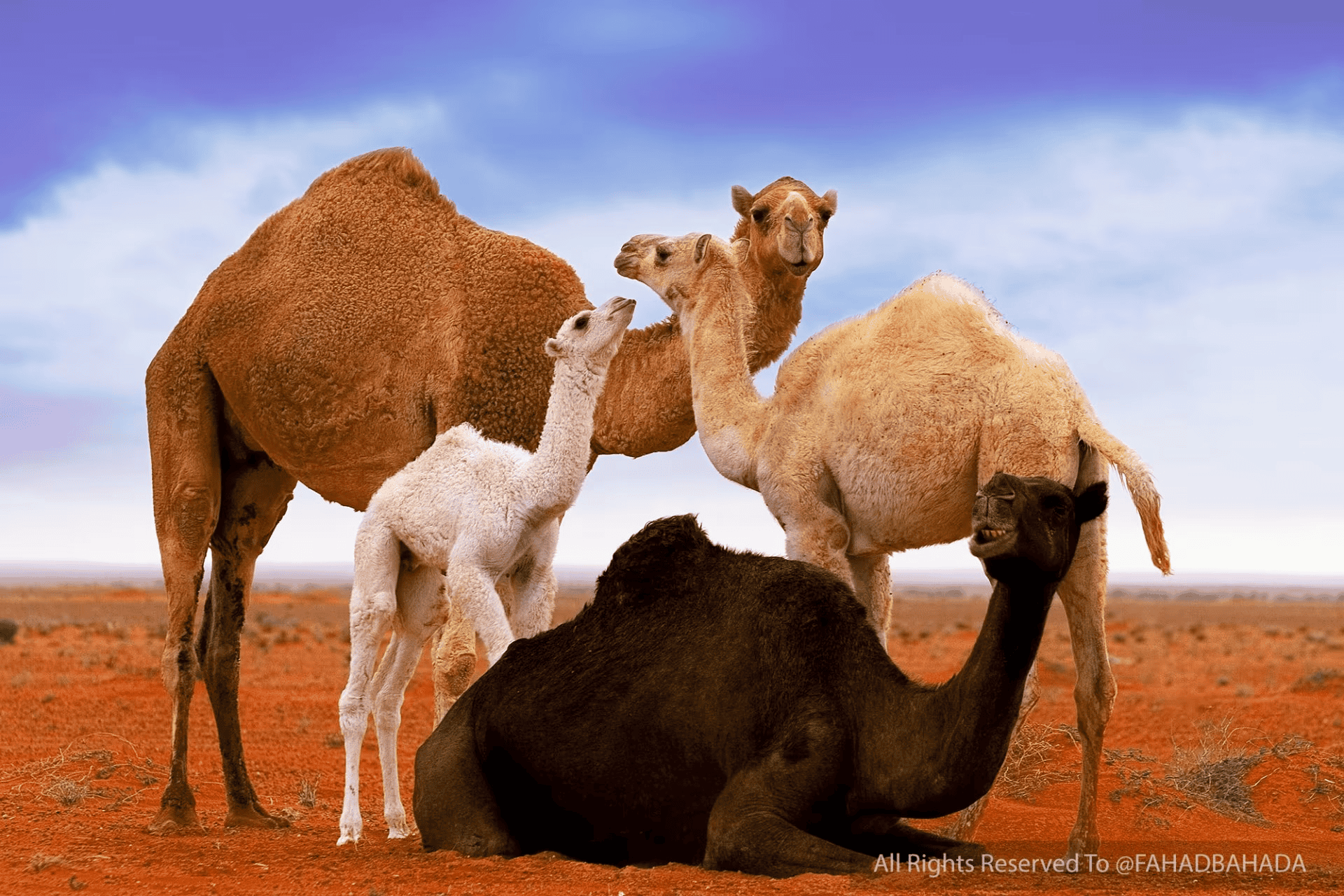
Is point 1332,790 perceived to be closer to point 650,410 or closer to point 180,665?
point 650,410

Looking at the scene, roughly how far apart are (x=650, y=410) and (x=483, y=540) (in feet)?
6.93

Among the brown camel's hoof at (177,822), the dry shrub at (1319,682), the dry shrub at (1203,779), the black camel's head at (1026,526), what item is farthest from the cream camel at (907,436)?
the dry shrub at (1319,682)

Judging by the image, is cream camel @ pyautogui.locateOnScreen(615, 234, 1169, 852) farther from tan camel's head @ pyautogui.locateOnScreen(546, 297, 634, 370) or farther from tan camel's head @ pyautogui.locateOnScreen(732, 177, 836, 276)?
tan camel's head @ pyautogui.locateOnScreen(546, 297, 634, 370)

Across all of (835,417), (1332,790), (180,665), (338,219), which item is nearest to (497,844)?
(835,417)

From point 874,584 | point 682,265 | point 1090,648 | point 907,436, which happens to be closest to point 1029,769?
point 874,584

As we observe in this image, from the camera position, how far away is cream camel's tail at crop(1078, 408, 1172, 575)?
6301 millimetres

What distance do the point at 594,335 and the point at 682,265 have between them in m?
1.55

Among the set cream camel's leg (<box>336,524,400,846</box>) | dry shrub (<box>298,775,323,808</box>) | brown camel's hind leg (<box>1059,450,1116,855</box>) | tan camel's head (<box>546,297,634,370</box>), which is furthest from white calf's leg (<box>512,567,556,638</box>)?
dry shrub (<box>298,775,323,808</box>)

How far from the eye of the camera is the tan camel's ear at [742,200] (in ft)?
28.4

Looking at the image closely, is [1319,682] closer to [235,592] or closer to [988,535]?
[235,592]

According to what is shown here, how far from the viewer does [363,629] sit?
713 centimetres

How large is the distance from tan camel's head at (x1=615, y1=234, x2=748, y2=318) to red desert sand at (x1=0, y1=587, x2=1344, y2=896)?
3.47 m

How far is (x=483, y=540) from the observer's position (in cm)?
684

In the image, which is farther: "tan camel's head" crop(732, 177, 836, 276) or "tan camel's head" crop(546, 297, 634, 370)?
"tan camel's head" crop(732, 177, 836, 276)
